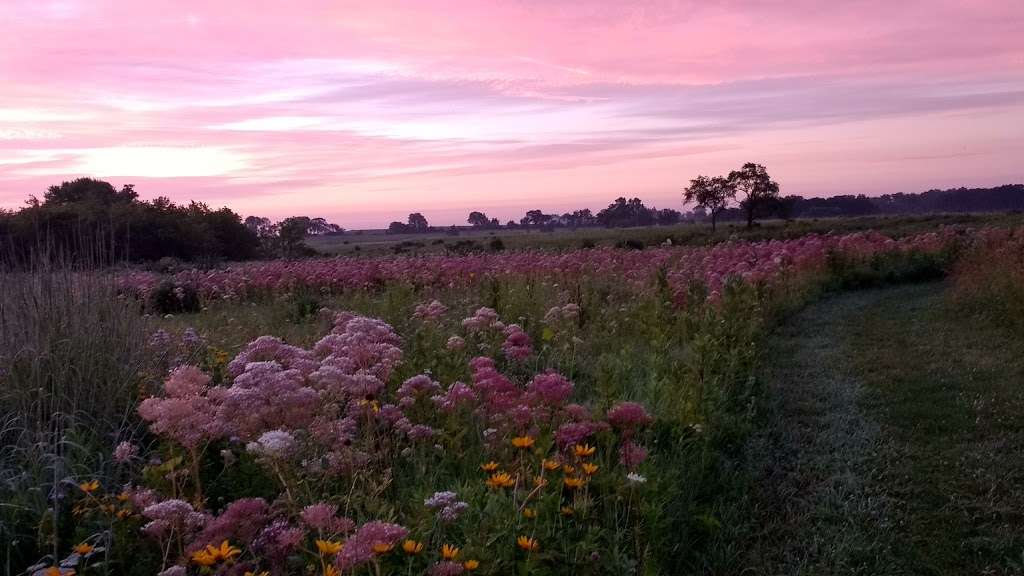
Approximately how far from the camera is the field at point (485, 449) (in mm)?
3115

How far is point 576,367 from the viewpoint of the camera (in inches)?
277

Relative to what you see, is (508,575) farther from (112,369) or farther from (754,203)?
(754,203)

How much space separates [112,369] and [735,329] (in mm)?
5488

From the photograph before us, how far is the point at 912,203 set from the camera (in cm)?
8050

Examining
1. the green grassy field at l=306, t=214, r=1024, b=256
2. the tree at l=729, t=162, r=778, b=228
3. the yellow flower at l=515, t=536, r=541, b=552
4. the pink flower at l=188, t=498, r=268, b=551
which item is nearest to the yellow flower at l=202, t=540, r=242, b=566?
the pink flower at l=188, t=498, r=268, b=551

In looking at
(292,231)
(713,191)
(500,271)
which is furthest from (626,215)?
(500,271)

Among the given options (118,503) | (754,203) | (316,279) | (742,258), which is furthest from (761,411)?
(754,203)

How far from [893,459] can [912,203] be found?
84859 mm

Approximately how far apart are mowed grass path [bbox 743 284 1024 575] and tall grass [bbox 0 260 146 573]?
3443 mm

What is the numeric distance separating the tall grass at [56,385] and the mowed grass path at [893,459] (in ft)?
11.3

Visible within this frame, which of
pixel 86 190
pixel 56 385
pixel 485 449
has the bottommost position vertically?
pixel 485 449

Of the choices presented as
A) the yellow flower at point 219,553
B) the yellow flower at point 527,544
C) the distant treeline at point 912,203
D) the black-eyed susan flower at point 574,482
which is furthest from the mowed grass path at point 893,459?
the distant treeline at point 912,203

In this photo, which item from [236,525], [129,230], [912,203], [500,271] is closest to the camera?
[236,525]

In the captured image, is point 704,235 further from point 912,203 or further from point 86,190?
point 912,203
